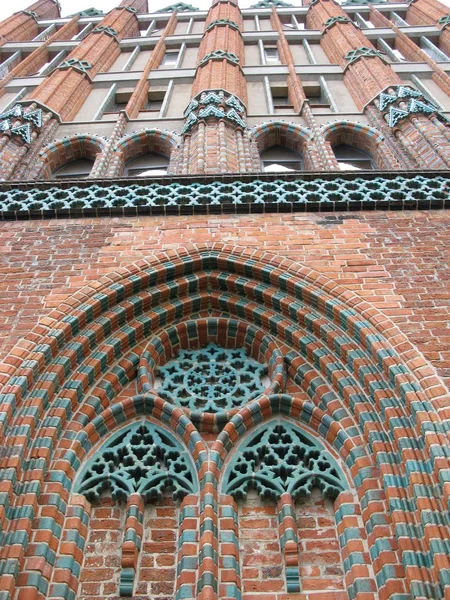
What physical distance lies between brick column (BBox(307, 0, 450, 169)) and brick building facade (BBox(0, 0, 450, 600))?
0.27 feet

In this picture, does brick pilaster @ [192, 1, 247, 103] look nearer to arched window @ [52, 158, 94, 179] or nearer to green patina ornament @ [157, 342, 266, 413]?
arched window @ [52, 158, 94, 179]

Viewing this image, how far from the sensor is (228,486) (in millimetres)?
5332

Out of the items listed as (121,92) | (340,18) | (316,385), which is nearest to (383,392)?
(316,385)

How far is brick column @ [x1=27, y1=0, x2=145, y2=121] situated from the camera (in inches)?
498

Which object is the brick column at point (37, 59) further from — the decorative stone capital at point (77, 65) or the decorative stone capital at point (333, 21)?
the decorative stone capital at point (333, 21)

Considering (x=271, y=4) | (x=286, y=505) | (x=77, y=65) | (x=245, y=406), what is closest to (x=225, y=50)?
(x=77, y=65)

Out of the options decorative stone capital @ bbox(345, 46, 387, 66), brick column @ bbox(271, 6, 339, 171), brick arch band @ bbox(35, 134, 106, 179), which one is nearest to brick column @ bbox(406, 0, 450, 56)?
decorative stone capital @ bbox(345, 46, 387, 66)

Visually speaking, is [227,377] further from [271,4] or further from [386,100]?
[271,4]

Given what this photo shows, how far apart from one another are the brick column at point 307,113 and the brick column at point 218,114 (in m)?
1.04

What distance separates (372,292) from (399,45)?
13.6 meters

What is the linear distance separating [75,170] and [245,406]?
6834mm

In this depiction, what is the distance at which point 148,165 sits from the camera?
11.1 m

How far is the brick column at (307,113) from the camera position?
10.1m

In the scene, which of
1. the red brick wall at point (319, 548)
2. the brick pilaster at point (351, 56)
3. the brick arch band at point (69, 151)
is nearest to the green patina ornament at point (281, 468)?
the red brick wall at point (319, 548)
